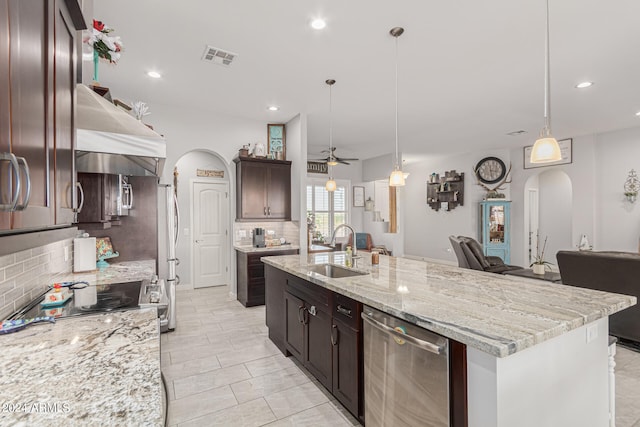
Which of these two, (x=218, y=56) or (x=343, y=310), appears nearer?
(x=343, y=310)

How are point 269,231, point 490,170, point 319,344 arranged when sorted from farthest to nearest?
point 490,170, point 269,231, point 319,344

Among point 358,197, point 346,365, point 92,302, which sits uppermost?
point 358,197

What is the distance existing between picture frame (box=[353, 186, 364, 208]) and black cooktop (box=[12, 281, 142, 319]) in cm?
749

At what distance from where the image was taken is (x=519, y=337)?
1.21 meters

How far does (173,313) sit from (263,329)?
3.60 ft

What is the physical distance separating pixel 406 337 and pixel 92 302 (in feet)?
5.96

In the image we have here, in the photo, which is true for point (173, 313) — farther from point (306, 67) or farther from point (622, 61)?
point (622, 61)

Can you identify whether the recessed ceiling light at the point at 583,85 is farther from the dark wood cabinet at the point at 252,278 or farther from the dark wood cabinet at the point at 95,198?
the dark wood cabinet at the point at 95,198

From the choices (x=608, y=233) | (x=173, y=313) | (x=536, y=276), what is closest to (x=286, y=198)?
(x=173, y=313)

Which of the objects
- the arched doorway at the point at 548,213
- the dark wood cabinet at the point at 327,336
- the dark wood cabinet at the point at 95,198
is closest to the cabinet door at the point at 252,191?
the dark wood cabinet at the point at 95,198

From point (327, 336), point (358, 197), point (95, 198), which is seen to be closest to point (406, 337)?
point (327, 336)

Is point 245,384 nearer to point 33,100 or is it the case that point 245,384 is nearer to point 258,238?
point 33,100

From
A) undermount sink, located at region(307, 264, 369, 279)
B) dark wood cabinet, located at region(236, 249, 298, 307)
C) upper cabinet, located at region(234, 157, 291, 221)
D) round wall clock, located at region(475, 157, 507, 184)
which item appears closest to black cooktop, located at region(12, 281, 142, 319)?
undermount sink, located at region(307, 264, 369, 279)

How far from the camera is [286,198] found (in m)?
5.38
